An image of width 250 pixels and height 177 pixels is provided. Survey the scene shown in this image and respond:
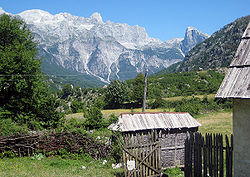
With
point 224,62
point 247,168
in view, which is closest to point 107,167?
point 247,168

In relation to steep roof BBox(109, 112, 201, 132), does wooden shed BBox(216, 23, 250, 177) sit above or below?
above

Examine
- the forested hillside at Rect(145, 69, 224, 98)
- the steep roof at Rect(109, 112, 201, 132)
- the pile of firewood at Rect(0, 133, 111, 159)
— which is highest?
the forested hillside at Rect(145, 69, 224, 98)

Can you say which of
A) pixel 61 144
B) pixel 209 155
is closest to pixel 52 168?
pixel 61 144

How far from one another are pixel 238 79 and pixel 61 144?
12.5m

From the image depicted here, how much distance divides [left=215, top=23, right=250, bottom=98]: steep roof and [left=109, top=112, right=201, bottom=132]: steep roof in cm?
835

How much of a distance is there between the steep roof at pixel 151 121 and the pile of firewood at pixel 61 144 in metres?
1.89

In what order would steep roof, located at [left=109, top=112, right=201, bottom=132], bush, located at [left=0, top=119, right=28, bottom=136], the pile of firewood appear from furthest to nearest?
bush, located at [left=0, top=119, right=28, bottom=136] < the pile of firewood < steep roof, located at [left=109, top=112, right=201, bottom=132]

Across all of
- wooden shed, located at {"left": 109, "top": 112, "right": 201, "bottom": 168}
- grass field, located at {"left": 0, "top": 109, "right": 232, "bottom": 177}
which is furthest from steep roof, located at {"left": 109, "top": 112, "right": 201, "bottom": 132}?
grass field, located at {"left": 0, "top": 109, "right": 232, "bottom": 177}

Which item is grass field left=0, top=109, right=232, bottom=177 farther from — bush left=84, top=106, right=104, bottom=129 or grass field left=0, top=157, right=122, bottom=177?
bush left=84, top=106, right=104, bottom=129

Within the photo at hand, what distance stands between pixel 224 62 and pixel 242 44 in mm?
135097

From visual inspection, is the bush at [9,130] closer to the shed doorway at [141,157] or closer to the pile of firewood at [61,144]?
the pile of firewood at [61,144]

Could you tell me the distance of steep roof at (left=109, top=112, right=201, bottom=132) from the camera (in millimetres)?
13945

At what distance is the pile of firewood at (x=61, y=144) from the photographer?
14930mm

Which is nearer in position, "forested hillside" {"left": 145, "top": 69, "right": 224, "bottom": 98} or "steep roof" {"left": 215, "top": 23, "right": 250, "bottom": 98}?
"steep roof" {"left": 215, "top": 23, "right": 250, "bottom": 98}
